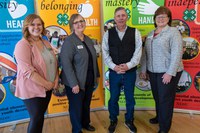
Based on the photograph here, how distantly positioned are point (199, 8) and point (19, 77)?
2.44m

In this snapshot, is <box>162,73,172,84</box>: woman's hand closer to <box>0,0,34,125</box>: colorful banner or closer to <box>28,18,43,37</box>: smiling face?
<box>28,18,43,37</box>: smiling face

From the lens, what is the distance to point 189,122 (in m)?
2.71

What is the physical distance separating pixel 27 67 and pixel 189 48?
2.23m

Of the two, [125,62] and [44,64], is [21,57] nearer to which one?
[44,64]

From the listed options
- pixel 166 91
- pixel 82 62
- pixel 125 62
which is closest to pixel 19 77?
pixel 82 62

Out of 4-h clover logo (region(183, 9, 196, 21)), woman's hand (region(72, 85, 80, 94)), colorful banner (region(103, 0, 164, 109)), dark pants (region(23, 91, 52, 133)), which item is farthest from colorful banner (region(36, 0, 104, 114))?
4-h clover logo (region(183, 9, 196, 21))

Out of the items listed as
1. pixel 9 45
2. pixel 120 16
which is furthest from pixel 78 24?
pixel 9 45

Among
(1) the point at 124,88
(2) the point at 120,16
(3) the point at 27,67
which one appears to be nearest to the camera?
(3) the point at 27,67

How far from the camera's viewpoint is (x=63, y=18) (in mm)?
2768

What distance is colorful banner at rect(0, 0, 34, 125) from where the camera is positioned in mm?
2508

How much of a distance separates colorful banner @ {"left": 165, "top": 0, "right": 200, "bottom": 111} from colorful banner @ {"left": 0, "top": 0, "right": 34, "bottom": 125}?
2016 millimetres

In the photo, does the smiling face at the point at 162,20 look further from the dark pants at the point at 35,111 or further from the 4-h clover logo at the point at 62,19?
the dark pants at the point at 35,111

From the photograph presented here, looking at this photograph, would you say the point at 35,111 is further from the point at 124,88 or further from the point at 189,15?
the point at 189,15

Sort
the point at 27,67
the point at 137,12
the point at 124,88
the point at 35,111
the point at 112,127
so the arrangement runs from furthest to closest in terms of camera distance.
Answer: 1. the point at 137,12
2. the point at 112,127
3. the point at 124,88
4. the point at 35,111
5. the point at 27,67
